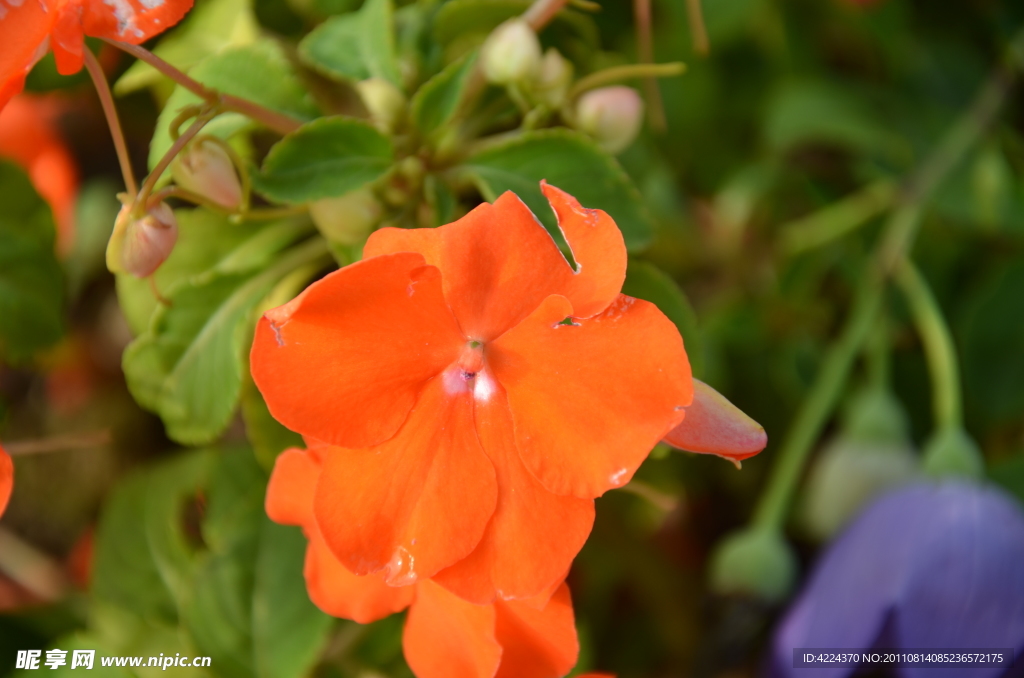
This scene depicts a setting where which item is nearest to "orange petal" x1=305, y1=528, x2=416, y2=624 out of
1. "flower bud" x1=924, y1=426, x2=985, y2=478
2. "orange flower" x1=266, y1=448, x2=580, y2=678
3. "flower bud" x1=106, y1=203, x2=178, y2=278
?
"orange flower" x1=266, y1=448, x2=580, y2=678

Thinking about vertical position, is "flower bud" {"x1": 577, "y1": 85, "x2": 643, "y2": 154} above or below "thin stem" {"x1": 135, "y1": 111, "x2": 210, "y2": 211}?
below

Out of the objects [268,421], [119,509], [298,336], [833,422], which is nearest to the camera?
[298,336]

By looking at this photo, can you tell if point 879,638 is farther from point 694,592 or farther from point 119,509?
point 119,509

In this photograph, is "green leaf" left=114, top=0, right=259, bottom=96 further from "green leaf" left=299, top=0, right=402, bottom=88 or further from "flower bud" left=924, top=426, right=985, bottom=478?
"flower bud" left=924, top=426, right=985, bottom=478

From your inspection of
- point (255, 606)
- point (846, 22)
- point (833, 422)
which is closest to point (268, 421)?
point (255, 606)

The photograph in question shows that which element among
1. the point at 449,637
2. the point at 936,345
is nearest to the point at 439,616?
the point at 449,637

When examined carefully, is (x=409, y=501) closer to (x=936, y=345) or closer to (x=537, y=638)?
(x=537, y=638)
